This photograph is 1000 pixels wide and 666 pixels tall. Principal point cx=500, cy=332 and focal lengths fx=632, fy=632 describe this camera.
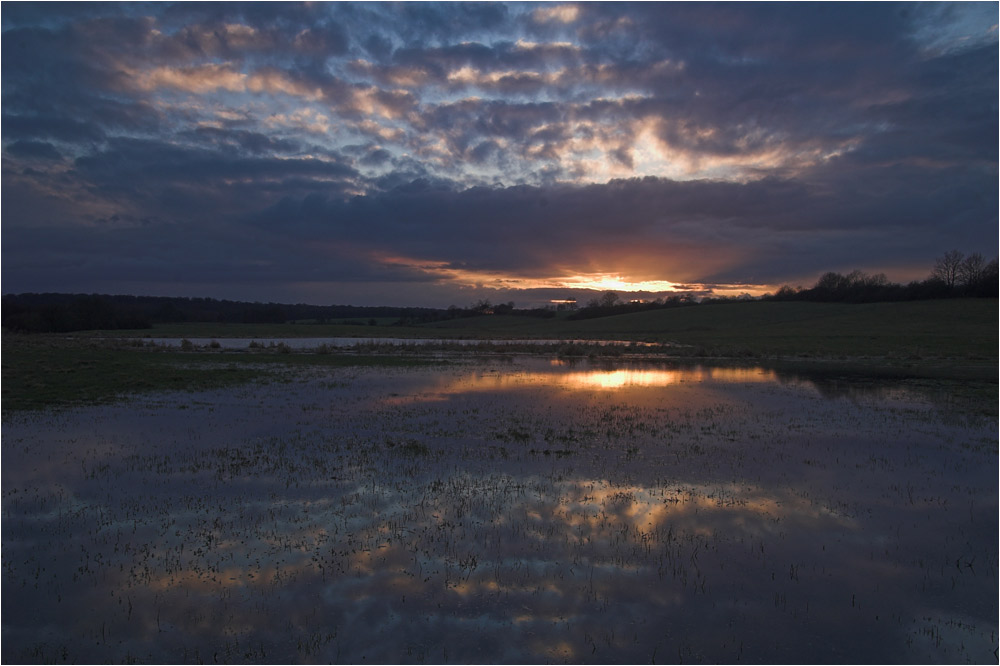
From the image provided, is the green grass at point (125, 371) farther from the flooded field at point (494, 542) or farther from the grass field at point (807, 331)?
the grass field at point (807, 331)

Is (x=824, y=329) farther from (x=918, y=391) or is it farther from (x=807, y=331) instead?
(x=918, y=391)

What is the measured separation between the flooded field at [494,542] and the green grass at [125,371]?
5.15 m

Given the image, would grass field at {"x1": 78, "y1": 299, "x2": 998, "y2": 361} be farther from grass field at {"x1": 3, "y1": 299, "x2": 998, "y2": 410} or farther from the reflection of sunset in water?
the reflection of sunset in water

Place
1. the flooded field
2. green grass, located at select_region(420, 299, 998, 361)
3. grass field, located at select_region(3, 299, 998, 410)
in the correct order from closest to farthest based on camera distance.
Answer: the flooded field → grass field, located at select_region(3, 299, 998, 410) → green grass, located at select_region(420, 299, 998, 361)

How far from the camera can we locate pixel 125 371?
30.3 m

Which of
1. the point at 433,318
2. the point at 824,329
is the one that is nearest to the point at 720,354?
the point at 824,329

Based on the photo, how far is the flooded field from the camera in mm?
6250

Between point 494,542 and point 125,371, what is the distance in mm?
28182

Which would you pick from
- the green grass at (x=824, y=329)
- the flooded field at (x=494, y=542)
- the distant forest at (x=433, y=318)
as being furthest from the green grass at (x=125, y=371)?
the distant forest at (x=433, y=318)

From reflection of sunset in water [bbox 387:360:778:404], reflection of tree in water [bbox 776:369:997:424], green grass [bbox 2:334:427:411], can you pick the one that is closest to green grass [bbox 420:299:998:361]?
reflection of sunset in water [bbox 387:360:778:404]

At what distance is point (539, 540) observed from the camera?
8.68m

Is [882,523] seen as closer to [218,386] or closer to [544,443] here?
[544,443]

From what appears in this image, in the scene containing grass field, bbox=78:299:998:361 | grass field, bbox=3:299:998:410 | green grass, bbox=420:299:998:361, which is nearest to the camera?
grass field, bbox=3:299:998:410

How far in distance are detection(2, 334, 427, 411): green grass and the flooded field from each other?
16.9 feet
